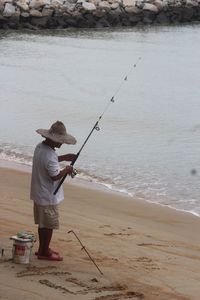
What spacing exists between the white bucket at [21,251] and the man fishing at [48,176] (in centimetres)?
23

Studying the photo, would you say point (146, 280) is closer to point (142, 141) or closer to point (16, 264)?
point (16, 264)

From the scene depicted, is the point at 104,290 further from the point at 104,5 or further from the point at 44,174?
the point at 104,5

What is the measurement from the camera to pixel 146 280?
19.8ft

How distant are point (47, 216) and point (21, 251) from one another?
35 centimetres

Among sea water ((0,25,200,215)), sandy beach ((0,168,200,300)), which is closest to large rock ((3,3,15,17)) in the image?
sea water ((0,25,200,215))

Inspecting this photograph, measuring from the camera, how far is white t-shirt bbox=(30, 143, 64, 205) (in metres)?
6.02

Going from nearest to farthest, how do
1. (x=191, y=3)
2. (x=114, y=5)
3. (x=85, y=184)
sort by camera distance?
(x=85, y=184) < (x=114, y=5) < (x=191, y=3)

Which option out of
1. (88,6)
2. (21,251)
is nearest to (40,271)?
(21,251)

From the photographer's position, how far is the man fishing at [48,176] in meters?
6.01

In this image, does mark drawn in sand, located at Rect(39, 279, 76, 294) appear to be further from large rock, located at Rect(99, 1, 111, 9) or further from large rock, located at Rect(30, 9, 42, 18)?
large rock, located at Rect(99, 1, 111, 9)

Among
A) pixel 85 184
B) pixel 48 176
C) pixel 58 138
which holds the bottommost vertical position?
pixel 85 184

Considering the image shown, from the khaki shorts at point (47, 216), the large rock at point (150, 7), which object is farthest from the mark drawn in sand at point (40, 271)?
the large rock at point (150, 7)

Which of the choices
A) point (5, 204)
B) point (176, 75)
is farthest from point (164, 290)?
point (176, 75)

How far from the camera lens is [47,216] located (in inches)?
242
